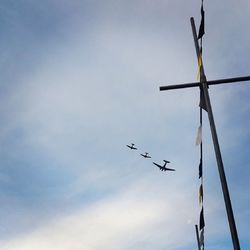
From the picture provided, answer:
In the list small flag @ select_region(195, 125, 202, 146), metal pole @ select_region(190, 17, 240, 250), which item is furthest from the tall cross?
small flag @ select_region(195, 125, 202, 146)

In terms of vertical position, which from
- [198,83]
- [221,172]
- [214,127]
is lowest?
[221,172]

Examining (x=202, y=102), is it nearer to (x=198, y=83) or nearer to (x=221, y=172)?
(x=198, y=83)

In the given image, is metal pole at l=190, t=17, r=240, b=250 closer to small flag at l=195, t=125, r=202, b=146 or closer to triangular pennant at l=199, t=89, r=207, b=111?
triangular pennant at l=199, t=89, r=207, b=111

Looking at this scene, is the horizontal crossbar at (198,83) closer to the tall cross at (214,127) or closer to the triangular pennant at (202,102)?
the tall cross at (214,127)

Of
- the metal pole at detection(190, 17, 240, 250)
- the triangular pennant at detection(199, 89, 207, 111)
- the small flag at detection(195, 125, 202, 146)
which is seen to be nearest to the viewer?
the metal pole at detection(190, 17, 240, 250)

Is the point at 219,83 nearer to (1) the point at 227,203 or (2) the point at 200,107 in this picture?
(2) the point at 200,107

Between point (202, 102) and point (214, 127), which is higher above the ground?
point (202, 102)

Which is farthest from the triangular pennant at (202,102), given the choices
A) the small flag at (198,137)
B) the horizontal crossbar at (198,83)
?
the small flag at (198,137)

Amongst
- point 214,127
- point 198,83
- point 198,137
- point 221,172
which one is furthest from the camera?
point 198,137

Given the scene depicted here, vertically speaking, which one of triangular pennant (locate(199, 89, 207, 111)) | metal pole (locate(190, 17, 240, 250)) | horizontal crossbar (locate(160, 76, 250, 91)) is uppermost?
horizontal crossbar (locate(160, 76, 250, 91))

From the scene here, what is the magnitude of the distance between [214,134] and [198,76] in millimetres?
1397

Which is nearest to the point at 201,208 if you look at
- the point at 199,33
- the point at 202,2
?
the point at 199,33

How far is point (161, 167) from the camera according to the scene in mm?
54062

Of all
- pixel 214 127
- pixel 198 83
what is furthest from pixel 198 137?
pixel 198 83
